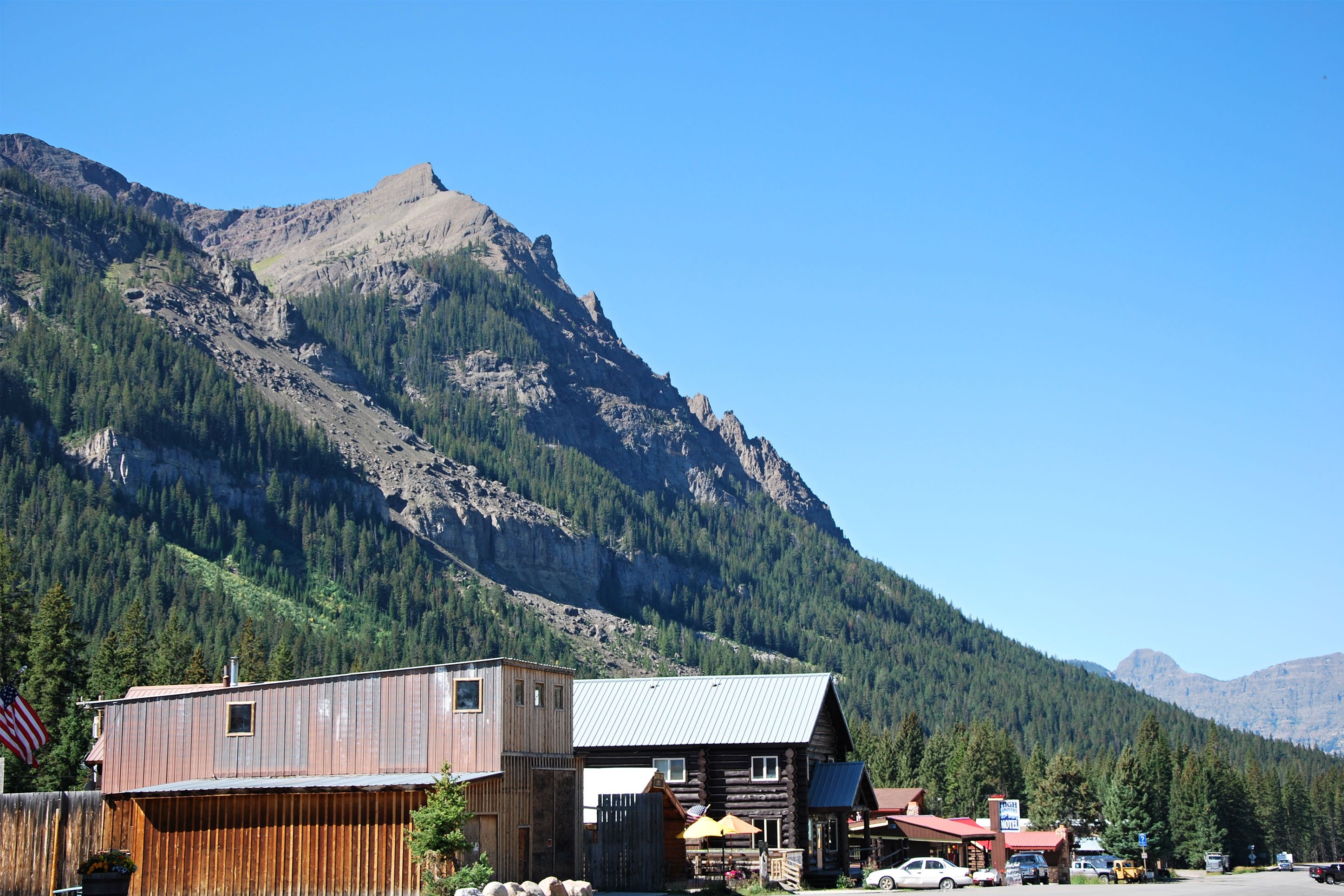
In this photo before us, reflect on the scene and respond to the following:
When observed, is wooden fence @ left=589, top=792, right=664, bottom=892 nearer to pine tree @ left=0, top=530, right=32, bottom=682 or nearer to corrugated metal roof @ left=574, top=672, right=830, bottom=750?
corrugated metal roof @ left=574, top=672, right=830, bottom=750

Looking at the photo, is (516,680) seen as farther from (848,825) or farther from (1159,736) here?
(1159,736)

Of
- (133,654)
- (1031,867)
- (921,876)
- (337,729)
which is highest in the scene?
(133,654)

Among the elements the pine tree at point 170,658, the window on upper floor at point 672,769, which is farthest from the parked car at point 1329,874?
the pine tree at point 170,658

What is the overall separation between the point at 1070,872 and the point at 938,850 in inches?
450

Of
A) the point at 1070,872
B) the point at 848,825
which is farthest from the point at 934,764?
the point at 848,825

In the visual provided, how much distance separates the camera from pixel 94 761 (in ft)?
175

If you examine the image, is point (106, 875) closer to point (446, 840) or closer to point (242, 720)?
point (242, 720)

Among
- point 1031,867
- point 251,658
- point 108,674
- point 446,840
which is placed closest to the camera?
point 446,840

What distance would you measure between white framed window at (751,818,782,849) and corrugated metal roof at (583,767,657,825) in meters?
8.21

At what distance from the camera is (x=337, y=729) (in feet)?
141

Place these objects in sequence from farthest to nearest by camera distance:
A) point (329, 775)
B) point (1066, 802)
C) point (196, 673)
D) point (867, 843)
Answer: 1. point (1066, 802)
2. point (196, 673)
3. point (867, 843)
4. point (329, 775)

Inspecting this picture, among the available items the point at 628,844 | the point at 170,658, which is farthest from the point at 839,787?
the point at 170,658

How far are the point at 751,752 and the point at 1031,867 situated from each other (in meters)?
19.8

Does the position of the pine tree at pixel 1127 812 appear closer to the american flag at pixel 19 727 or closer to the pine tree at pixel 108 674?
the pine tree at pixel 108 674
